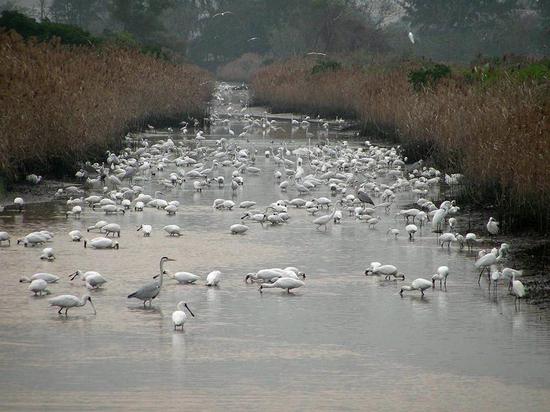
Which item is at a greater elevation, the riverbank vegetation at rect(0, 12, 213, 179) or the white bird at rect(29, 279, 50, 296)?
the riverbank vegetation at rect(0, 12, 213, 179)

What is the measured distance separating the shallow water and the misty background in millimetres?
38809

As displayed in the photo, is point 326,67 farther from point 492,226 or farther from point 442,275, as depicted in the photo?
point 442,275

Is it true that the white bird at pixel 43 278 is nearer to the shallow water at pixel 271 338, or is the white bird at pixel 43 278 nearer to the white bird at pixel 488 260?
the shallow water at pixel 271 338

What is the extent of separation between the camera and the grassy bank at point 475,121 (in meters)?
15.8

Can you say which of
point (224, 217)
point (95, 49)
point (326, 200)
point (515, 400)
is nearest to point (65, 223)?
point (224, 217)

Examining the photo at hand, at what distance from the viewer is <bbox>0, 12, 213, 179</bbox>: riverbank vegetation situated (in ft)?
65.9

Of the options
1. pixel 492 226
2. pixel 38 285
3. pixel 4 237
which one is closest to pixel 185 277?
pixel 38 285

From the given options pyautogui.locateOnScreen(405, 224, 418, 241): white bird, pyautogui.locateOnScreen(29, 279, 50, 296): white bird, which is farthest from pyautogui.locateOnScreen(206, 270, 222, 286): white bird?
pyautogui.locateOnScreen(405, 224, 418, 241): white bird

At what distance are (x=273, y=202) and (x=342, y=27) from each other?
5201cm

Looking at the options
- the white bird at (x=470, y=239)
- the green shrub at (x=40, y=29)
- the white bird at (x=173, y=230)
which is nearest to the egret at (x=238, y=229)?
the white bird at (x=173, y=230)

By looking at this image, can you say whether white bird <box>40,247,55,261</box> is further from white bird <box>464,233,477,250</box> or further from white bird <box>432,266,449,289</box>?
white bird <box>464,233,477,250</box>

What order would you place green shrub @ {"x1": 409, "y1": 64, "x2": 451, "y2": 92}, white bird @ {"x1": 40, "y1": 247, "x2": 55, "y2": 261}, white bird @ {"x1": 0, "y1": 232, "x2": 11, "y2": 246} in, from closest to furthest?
white bird @ {"x1": 40, "y1": 247, "x2": 55, "y2": 261}, white bird @ {"x1": 0, "y1": 232, "x2": 11, "y2": 246}, green shrub @ {"x1": 409, "y1": 64, "x2": 451, "y2": 92}

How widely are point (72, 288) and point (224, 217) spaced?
605 centimetres

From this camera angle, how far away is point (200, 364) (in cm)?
975
